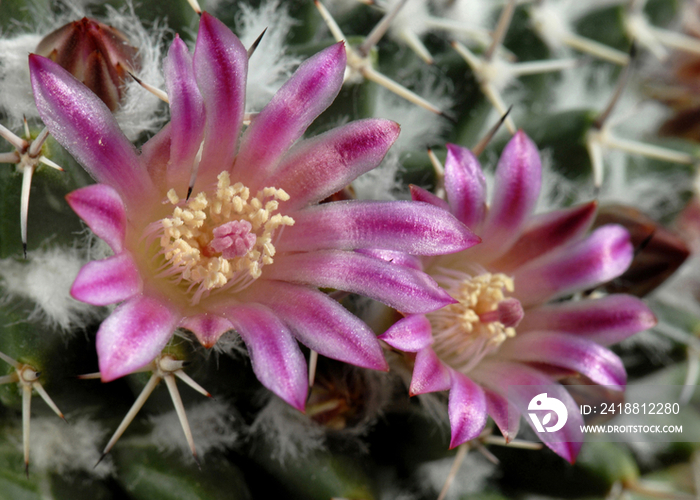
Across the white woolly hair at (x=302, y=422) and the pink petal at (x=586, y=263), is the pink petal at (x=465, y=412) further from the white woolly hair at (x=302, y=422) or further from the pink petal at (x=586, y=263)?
the pink petal at (x=586, y=263)

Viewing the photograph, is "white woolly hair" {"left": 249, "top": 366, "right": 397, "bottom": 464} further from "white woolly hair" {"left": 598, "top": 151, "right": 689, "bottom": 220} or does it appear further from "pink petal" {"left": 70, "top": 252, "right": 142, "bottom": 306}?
"white woolly hair" {"left": 598, "top": 151, "right": 689, "bottom": 220}

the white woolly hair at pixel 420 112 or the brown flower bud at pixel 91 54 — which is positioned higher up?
the brown flower bud at pixel 91 54

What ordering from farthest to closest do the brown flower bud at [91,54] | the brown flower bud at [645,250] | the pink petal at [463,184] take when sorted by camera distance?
the brown flower bud at [645,250]
the pink petal at [463,184]
the brown flower bud at [91,54]

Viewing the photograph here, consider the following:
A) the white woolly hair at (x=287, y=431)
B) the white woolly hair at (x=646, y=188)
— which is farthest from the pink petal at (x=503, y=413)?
the white woolly hair at (x=646, y=188)

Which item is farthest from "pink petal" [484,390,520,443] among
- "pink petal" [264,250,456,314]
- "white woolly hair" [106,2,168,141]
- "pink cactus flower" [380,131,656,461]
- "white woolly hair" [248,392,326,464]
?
"white woolly hair" [106,2,168,141]

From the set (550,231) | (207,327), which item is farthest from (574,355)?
(207,327)

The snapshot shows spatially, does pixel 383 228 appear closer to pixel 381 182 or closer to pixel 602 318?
pixel 381 182
